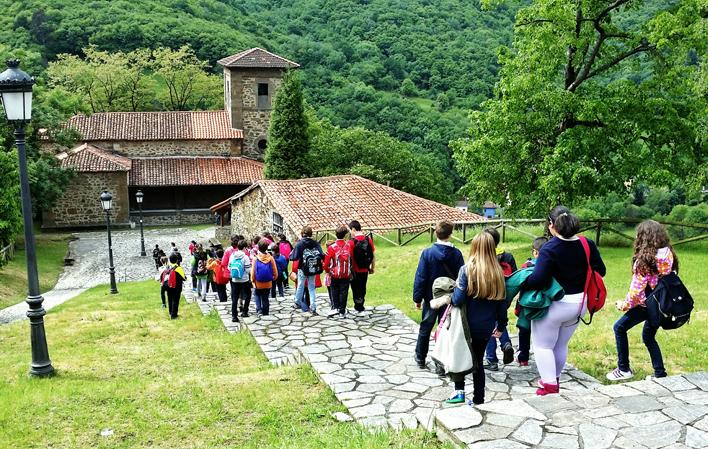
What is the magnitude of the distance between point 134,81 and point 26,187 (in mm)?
47942

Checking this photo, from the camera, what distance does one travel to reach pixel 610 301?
10828mm

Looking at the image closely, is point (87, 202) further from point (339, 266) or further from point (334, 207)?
point (339, 266)

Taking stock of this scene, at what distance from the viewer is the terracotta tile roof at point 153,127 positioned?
132 feet

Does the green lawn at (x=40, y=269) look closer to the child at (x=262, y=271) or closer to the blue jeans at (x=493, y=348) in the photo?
the child at (x=262, y=271)

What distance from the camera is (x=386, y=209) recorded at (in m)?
24.8

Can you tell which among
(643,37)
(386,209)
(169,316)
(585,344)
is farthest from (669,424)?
(386,209)

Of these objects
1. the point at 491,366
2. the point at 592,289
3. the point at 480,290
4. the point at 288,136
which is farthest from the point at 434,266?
the point at 288,136

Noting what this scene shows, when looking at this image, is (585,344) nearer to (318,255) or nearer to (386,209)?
(318,255)

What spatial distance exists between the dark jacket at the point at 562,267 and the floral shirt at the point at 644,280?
0.84 meters

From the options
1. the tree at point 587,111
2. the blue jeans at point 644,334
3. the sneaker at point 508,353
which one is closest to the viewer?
the blue jeans at point 644,334

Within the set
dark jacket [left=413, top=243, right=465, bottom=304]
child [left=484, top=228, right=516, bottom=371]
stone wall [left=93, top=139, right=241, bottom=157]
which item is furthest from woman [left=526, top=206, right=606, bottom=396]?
stone wall [left=93, top=139, right=241, bottom=157]

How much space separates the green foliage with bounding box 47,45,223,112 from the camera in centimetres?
5044

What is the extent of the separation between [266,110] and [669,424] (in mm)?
38332

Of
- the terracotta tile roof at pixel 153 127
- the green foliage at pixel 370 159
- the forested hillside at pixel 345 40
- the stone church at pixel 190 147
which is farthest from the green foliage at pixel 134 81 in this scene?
the green foliage at pixel 370 159
